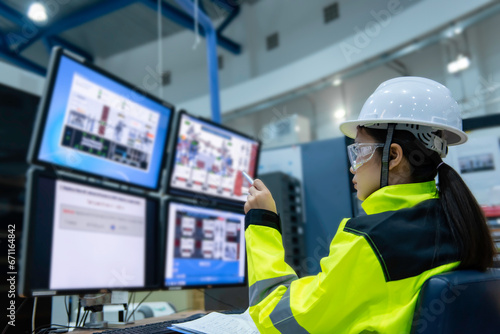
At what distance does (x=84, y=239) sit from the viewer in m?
1.33

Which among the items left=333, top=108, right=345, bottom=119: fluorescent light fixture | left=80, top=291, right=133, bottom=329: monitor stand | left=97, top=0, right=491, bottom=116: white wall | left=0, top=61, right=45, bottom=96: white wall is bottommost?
left=80, top=291, right=133, bottom=329: monitor stand

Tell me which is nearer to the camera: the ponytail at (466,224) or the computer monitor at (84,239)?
the ponytail at (466,224)

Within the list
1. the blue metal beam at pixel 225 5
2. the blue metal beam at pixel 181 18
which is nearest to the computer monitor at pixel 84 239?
the blue metal beam at pixel 181 18

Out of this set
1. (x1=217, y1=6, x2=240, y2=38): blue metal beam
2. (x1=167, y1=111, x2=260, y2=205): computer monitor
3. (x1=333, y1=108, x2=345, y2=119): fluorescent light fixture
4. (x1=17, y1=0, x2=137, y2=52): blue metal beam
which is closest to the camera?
(x1=167, y1=111, x2=260, y2=205): computer monitor

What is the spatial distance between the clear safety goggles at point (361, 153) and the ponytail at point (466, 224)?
175mm

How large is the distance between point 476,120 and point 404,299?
4.39 ft

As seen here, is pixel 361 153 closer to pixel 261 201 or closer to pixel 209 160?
pixel 261 201

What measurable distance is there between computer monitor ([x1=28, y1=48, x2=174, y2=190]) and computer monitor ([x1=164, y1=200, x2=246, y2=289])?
0.19 metres

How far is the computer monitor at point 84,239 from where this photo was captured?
47.2 inches

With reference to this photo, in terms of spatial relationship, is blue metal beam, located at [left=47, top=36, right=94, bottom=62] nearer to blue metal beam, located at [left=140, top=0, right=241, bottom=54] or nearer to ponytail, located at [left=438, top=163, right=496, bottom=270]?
blue metal beam, located at [left=140, top=0, right=241, bottom=54]

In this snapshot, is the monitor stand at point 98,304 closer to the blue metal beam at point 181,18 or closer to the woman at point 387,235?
the woman at point 387,235

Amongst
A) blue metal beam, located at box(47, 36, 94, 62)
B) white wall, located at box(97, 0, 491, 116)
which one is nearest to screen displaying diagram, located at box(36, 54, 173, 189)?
white wall, located at box(97, 0, 491, 116)

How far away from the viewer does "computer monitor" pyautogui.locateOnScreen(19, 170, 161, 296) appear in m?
1.20

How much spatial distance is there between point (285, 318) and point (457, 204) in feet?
1.38
